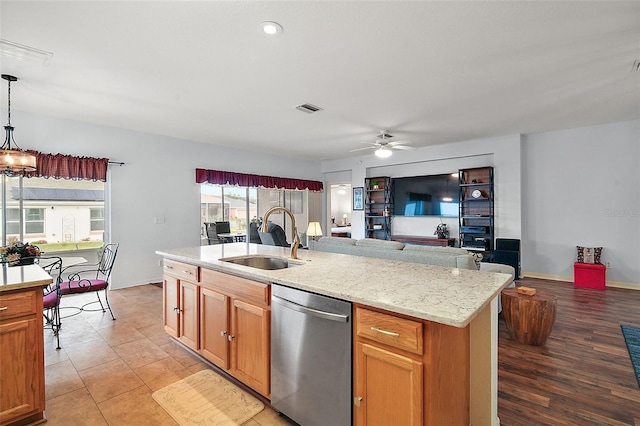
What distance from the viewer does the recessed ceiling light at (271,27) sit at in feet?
7.29

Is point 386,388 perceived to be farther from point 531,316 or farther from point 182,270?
point 531,316

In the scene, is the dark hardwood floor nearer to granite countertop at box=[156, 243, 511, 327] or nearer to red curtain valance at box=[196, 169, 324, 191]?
granite countertop at box=[156, 243, 511, 327]

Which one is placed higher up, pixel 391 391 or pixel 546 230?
pixel 546 230

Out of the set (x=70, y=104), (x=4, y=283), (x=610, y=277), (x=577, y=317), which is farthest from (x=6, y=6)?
(x=610, y=277)

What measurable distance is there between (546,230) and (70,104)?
7643 mm

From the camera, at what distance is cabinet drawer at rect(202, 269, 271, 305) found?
195 centimetres

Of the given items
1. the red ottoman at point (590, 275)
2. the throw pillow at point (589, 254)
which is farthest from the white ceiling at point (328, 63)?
the red ottoman at point (590, 275)

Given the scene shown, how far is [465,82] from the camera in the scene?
Result: 10.7 feet

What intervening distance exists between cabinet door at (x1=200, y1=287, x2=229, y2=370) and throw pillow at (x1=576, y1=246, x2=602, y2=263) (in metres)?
5.78

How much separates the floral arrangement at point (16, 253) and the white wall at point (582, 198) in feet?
23.4

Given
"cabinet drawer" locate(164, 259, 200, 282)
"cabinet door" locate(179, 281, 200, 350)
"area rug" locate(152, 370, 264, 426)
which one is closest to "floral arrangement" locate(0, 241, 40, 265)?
"cabinet drawer" locate(164, 259, 200, 282)

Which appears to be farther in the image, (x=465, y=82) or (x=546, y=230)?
(x=546, y=230)

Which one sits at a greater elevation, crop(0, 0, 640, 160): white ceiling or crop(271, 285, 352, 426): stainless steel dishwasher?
crop(0, 0, 640, 160): white ceiling

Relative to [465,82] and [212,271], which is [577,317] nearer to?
[465,82]
